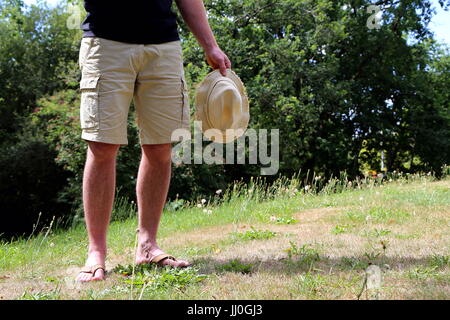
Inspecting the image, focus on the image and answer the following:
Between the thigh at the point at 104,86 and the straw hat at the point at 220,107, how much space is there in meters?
0.42

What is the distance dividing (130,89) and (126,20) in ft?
1.10

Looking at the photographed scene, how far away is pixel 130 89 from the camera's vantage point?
246cm

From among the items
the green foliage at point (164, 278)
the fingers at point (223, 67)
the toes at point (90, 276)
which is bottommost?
the toes at point (90, 276)

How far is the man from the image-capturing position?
2.37 metres

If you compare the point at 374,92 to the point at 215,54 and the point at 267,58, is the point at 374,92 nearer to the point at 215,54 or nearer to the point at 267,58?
the point at 267,58

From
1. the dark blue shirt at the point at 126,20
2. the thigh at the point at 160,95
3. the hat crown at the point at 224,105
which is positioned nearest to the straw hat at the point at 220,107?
the hat crown at the point at 224,105

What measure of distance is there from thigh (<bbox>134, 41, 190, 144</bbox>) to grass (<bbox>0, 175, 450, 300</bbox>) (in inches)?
27.6

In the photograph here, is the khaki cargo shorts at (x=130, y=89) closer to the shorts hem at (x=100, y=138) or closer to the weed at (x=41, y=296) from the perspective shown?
the shorts hem at (x=100, y=138)

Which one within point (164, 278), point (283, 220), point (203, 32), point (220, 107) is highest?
point (203, 32)

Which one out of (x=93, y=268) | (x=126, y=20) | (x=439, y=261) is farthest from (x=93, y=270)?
(x=439, y=261)

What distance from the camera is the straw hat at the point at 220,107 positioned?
2537 mm

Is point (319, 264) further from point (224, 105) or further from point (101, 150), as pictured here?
point (101, 150)

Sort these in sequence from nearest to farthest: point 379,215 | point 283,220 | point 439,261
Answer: point 439,261
point 379,215
point 283,220

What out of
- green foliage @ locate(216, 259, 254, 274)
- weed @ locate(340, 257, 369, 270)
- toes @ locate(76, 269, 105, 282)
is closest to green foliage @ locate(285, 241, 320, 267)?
weed @ locate(340, 257, 369, 270)
